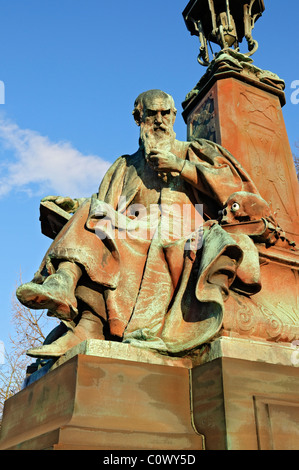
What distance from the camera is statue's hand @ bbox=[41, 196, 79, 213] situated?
171 inches

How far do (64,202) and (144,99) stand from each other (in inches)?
47.9

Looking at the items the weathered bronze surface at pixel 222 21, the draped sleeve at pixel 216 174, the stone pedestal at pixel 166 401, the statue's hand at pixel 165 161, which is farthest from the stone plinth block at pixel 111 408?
the weathered bronze surface at pixel 222 21

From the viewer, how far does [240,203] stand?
378cm

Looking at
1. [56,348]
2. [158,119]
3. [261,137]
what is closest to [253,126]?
[261,137]

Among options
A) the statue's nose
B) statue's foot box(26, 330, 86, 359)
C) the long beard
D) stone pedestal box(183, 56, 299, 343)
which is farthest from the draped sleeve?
statue's foot box(26, 330, 86, 359)

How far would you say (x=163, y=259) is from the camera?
3652mm

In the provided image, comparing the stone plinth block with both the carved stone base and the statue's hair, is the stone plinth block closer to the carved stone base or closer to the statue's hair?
the carved stone base

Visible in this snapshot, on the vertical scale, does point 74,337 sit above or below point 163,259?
below

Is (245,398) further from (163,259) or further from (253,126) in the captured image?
(253,126)

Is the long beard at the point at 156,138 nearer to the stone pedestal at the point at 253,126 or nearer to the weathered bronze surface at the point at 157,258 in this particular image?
the weathered bronze surface at the point at 157,258

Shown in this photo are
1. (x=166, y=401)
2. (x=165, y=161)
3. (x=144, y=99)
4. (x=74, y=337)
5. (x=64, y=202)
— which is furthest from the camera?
(x=144, y=99)

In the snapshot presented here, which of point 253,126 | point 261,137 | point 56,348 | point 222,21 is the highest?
point 222,21

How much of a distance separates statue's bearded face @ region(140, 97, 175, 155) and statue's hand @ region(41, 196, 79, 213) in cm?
84

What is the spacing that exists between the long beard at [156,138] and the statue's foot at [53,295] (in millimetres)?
1653
